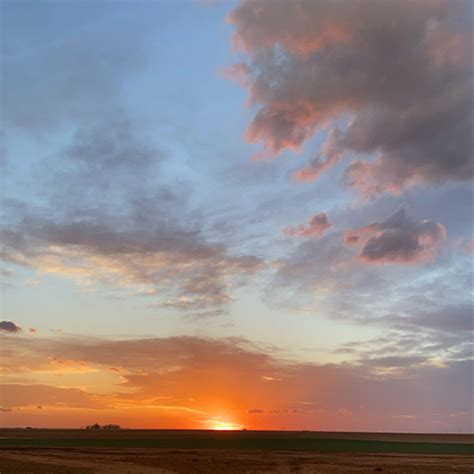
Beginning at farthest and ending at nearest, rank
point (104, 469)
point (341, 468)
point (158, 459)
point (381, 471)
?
point (158, 459), point (341, 468), point (381, 471), point (104, 469)

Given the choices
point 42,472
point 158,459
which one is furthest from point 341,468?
point 42,472

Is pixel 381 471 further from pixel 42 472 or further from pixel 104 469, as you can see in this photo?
pixel 42 472

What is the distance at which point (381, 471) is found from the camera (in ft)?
243

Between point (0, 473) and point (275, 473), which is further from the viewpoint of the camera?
point (275, 473)

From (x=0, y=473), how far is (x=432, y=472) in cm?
5659

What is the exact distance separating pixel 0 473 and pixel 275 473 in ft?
111

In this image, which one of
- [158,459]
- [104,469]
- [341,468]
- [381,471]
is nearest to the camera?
[104,469]

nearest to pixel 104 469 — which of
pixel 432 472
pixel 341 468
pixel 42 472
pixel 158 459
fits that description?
pixel 42 472

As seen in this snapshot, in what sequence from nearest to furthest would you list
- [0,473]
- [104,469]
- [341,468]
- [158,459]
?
[0,473], [104,469], [341,468], [158,459]

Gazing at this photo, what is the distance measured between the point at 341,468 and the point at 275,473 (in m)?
14.2

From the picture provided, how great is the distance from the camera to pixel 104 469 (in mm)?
69625

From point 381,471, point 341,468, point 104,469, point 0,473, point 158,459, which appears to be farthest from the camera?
point 158,459

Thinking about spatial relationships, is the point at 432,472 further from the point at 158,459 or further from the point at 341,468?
the point at 158,459

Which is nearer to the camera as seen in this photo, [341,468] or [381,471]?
[381,471]
